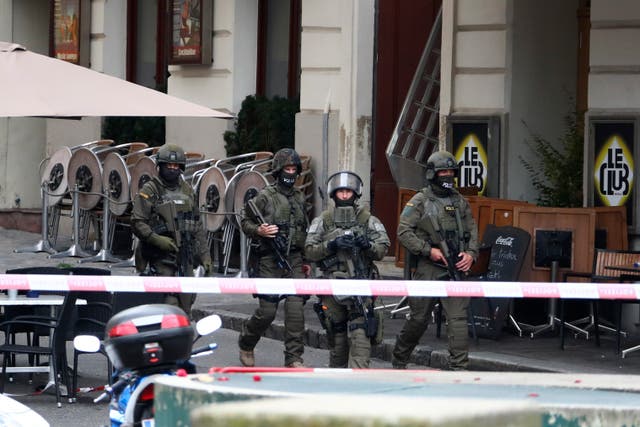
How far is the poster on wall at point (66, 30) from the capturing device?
19984 millimetres

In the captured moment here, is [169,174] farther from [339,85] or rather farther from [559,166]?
[339,85]

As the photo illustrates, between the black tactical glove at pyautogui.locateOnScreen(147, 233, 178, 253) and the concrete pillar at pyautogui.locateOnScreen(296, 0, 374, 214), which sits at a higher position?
the concrete pillar at pyautogui.locateOnScreen(296, 0, 374, 214)

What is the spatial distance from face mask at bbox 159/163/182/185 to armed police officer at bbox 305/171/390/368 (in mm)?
1270

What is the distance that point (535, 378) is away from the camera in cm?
484

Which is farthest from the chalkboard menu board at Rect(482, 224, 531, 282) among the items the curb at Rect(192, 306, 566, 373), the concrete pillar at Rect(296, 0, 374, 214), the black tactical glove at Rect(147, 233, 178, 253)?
the concrete pillar at Rect(296, 0, 374, 214)

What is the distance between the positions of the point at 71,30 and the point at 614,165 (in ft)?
31.4

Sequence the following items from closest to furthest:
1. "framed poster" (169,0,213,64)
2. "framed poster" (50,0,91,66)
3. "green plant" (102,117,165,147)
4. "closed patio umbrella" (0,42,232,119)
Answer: "closed patio umbrella" (0,42,232,119), "framed poster" (169,0,213,64), "green plant" (102,117,165,147), "framed poster" (50,0,91,66)

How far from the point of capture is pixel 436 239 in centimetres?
1067

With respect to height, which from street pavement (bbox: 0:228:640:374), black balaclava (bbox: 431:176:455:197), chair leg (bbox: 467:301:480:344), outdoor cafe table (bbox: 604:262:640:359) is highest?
black balaclava (bbox: 431:176:455:197)

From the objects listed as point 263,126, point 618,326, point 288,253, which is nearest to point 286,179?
point 288,253

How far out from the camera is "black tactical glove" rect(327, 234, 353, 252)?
10016 millimetres

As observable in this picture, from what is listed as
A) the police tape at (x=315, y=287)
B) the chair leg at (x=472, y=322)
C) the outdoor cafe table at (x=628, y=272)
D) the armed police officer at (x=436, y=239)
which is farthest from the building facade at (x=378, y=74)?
the police tape at (x=315, y=287)

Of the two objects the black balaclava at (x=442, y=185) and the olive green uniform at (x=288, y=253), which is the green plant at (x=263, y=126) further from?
the black balaclava at (x=442, y=185)

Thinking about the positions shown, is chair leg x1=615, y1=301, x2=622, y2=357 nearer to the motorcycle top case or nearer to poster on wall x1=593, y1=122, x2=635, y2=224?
poster on wall x1=593, y1=122, x2=635, y2=224
